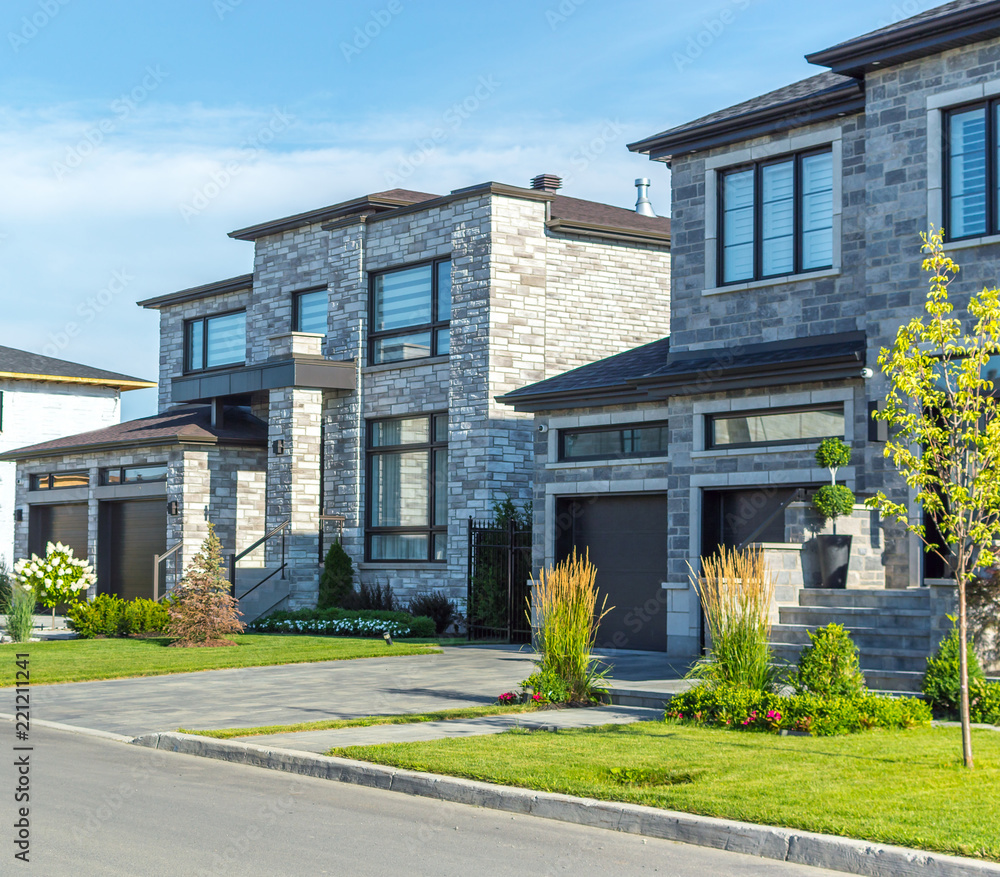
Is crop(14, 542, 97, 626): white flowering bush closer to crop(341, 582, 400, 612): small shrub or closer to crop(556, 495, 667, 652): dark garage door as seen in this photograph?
crop(341, 582, 400, 612): small shrub

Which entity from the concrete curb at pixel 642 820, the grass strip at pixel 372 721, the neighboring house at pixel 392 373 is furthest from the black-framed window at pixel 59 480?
the concrete curb at pixel 642 820

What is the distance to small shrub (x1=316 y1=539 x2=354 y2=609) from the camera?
25.0m

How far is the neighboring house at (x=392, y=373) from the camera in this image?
23703 mm

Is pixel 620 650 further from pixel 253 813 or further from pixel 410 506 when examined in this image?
pixel 253 813

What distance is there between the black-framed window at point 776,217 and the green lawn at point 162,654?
7.90m

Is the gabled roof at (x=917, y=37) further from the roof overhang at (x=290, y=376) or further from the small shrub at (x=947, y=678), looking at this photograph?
the roof overhang at (x=290, y=376)

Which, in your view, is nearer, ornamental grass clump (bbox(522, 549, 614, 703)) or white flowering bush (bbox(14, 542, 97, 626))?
ornamental grass clump (bbox(522, 549, 614, 703))

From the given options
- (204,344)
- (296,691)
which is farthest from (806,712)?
(204,344)

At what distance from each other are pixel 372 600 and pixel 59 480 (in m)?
11.5

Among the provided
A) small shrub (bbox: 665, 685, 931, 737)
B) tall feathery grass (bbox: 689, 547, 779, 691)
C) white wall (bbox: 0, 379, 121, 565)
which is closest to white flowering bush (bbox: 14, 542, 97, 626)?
white wall (bbox: 0, 379, 121, 565)

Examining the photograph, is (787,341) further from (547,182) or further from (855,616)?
(547,182)

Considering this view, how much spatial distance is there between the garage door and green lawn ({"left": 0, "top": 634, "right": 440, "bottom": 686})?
941 cm

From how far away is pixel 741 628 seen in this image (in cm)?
1168

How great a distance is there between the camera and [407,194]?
89.6ft
